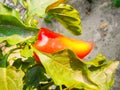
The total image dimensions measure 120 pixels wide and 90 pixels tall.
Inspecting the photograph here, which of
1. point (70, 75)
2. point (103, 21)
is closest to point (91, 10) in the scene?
point (103, 21)

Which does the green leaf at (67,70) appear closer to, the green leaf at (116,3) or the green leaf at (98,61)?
the green leaf at (98,61)

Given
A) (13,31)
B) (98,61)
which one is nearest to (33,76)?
(98,61)

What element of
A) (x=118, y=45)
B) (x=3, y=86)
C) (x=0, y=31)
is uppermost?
(x=0, y=31)

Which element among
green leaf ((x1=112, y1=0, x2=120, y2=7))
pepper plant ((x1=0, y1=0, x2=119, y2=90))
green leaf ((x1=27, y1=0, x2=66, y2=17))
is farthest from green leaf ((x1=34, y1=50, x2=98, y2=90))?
green leaf ((x1=112, y1=0, x2=120, y2=7))

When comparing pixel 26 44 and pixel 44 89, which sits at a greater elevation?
pixel 26 44

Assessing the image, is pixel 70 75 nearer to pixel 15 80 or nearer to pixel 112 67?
pixel 15 80

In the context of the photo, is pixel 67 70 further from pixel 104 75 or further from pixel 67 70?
pixel 104 75
